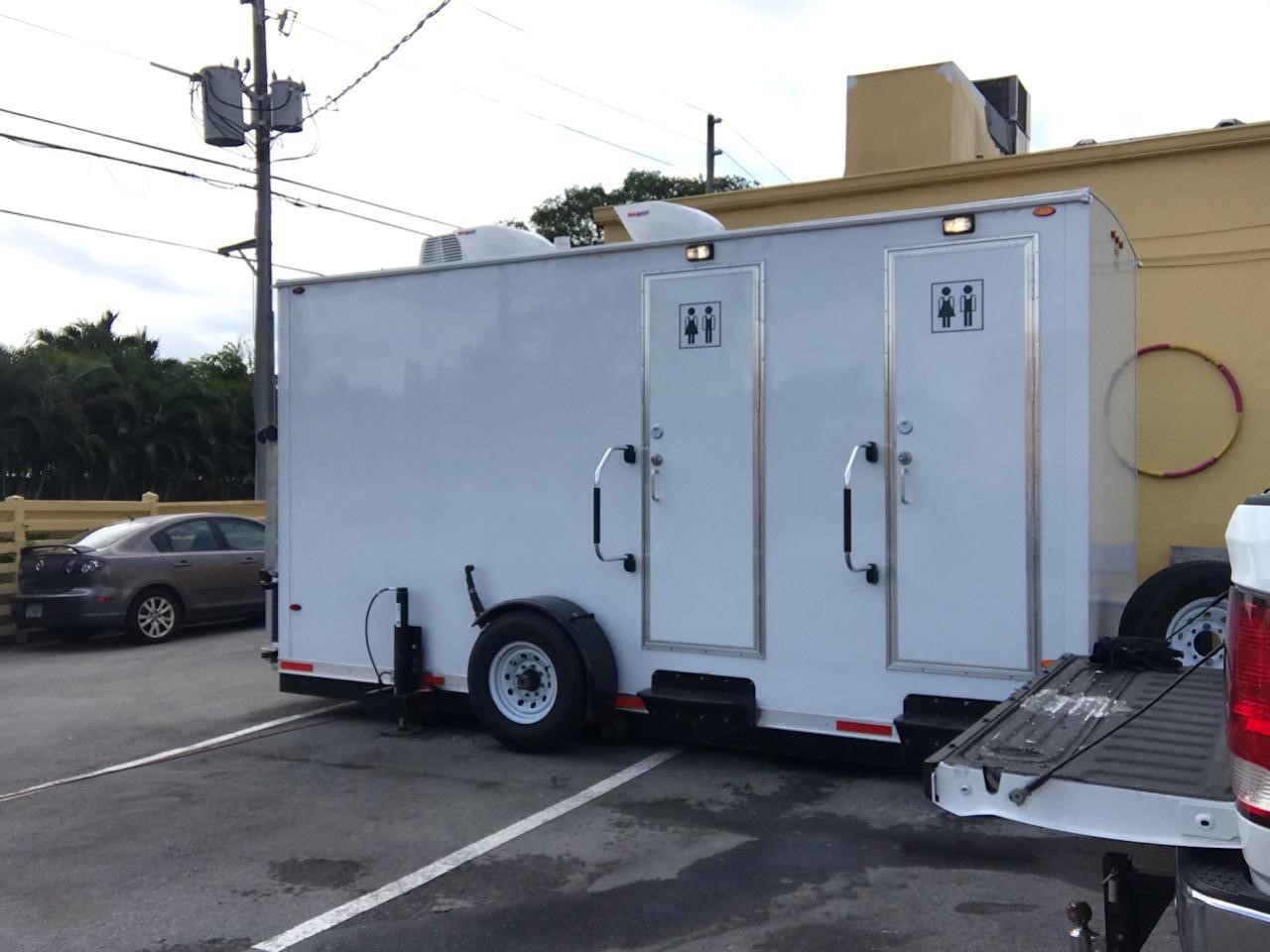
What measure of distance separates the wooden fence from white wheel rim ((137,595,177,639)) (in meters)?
1.69

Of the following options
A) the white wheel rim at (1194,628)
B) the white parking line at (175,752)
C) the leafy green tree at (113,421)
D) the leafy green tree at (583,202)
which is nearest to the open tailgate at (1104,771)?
the white wheel rim at (1194,628)

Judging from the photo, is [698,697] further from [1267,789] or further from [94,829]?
[1267,789]

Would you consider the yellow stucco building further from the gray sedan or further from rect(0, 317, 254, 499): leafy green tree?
rect(0, 317, 254, 499): leafy green tree

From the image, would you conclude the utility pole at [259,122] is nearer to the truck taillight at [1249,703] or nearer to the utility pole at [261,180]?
the utility pole at [261,180]

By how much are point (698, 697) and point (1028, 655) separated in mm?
1900

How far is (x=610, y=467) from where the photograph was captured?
7.31 metres

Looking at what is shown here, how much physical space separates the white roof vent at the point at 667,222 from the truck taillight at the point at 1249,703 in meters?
5.20

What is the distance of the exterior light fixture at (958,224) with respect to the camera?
6.19 m

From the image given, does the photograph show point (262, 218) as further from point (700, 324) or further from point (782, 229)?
point (782, 229)

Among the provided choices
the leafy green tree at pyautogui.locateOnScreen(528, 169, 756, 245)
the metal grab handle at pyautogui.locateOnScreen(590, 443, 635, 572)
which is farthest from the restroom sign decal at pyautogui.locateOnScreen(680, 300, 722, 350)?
the leafy green tree at pyautogui.locateOnScreen(528, 169, 756, 245)

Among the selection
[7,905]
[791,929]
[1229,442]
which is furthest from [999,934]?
[1229,442]

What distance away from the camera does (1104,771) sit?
2920mm

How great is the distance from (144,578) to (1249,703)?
41.9 feet

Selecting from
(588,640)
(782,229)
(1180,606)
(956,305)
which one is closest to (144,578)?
(588,640)
